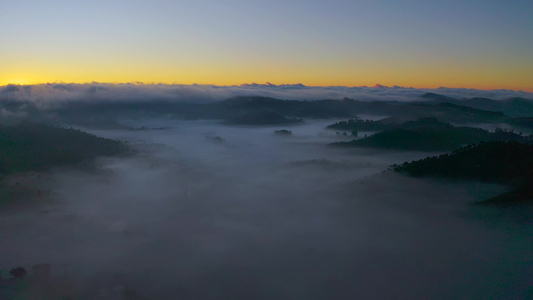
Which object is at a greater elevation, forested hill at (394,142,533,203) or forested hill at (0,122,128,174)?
forested hill at (394,142,533,203)

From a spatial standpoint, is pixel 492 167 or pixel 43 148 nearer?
pixel 492 167

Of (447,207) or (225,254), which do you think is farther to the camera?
(447,207)

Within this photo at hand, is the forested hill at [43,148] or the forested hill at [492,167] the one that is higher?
the forested hill at [492,167]

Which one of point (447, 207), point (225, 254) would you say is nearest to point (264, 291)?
point (225, 254)

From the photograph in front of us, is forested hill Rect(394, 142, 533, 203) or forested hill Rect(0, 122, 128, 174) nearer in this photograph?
forested hill Rect(394, 142, 533, 203)

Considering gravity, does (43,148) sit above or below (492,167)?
below

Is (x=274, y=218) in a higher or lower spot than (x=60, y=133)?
lower

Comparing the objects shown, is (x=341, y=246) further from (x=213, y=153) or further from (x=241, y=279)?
(x=213, y=153)

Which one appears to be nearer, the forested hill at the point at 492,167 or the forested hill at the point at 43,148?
the forested hill at the point at 492,167
